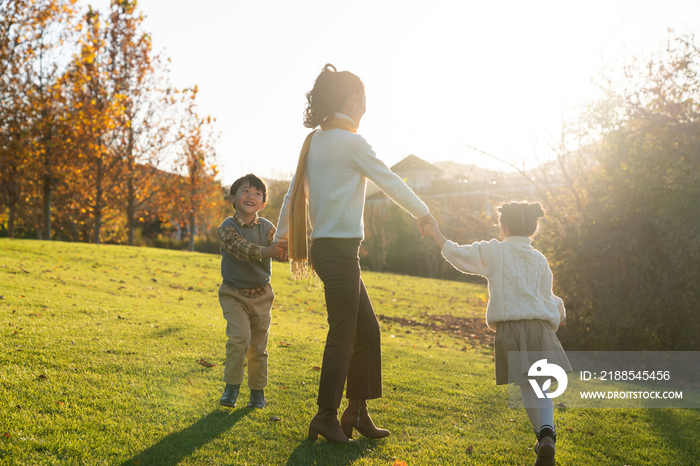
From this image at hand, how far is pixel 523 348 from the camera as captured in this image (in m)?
3.06

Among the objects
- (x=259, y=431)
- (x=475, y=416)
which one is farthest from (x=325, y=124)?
(x=475, y=416)

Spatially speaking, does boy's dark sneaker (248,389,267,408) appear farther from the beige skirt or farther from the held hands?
the beige skirt

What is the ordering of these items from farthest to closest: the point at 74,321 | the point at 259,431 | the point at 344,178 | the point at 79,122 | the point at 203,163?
the point at 203,163, the point at 79,122, the point at 74,321, the point at 259,431, the point at 344,178

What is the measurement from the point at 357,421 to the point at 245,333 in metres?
1.05

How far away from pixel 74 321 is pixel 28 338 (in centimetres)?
132

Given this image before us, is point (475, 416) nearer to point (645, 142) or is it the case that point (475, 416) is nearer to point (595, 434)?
point (595, 434)

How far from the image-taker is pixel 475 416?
425 centimetres

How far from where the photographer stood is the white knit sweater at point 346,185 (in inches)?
120

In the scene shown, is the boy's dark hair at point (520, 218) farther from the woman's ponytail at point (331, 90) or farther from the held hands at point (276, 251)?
the held hands at point (276, 251)

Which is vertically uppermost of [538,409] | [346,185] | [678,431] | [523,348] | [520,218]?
[346,185]

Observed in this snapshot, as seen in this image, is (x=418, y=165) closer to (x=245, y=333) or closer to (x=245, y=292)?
(x=245, y=292)

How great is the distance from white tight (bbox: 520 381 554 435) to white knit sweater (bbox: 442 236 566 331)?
447mm

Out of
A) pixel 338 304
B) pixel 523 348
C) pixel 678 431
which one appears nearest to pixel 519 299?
pixel 523 348

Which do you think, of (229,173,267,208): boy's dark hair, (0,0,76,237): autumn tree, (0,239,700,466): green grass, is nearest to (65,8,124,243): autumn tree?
(0,0,76,237): autumn tree
